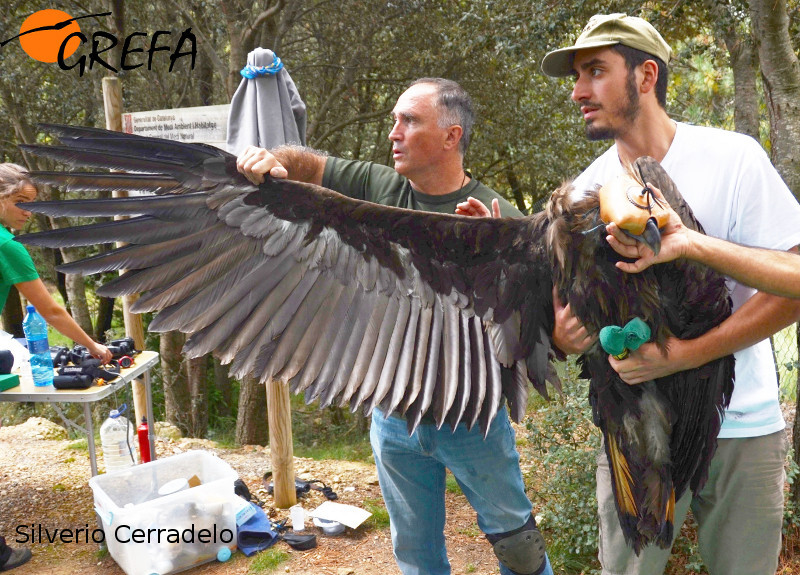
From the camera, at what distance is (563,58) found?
208cm

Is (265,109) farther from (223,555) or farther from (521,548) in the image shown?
(223,555)

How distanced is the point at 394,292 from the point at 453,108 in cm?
73

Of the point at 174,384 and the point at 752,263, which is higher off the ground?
the point at 752,263

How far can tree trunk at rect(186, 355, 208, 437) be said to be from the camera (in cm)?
953

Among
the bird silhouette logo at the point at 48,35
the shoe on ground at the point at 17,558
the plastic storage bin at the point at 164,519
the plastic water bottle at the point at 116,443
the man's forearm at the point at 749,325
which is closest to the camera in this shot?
the man's forearm at the point at 749,325

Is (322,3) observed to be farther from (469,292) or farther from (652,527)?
(652,527)

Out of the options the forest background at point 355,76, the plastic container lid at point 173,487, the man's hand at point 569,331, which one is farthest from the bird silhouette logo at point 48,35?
the man's hand at point 569,331

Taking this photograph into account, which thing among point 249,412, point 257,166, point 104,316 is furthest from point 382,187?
point 104,316

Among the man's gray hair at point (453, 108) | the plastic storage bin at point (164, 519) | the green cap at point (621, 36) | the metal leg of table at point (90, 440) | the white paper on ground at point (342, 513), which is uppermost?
the green cap at point (621, 36)

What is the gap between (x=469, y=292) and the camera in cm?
214

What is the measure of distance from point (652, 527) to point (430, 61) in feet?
22.8

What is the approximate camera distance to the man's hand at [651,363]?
1735 millimetres

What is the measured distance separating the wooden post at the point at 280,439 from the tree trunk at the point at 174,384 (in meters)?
5.41

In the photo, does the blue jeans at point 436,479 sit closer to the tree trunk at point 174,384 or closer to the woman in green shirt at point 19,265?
the woman in green shirt at point 19,265
